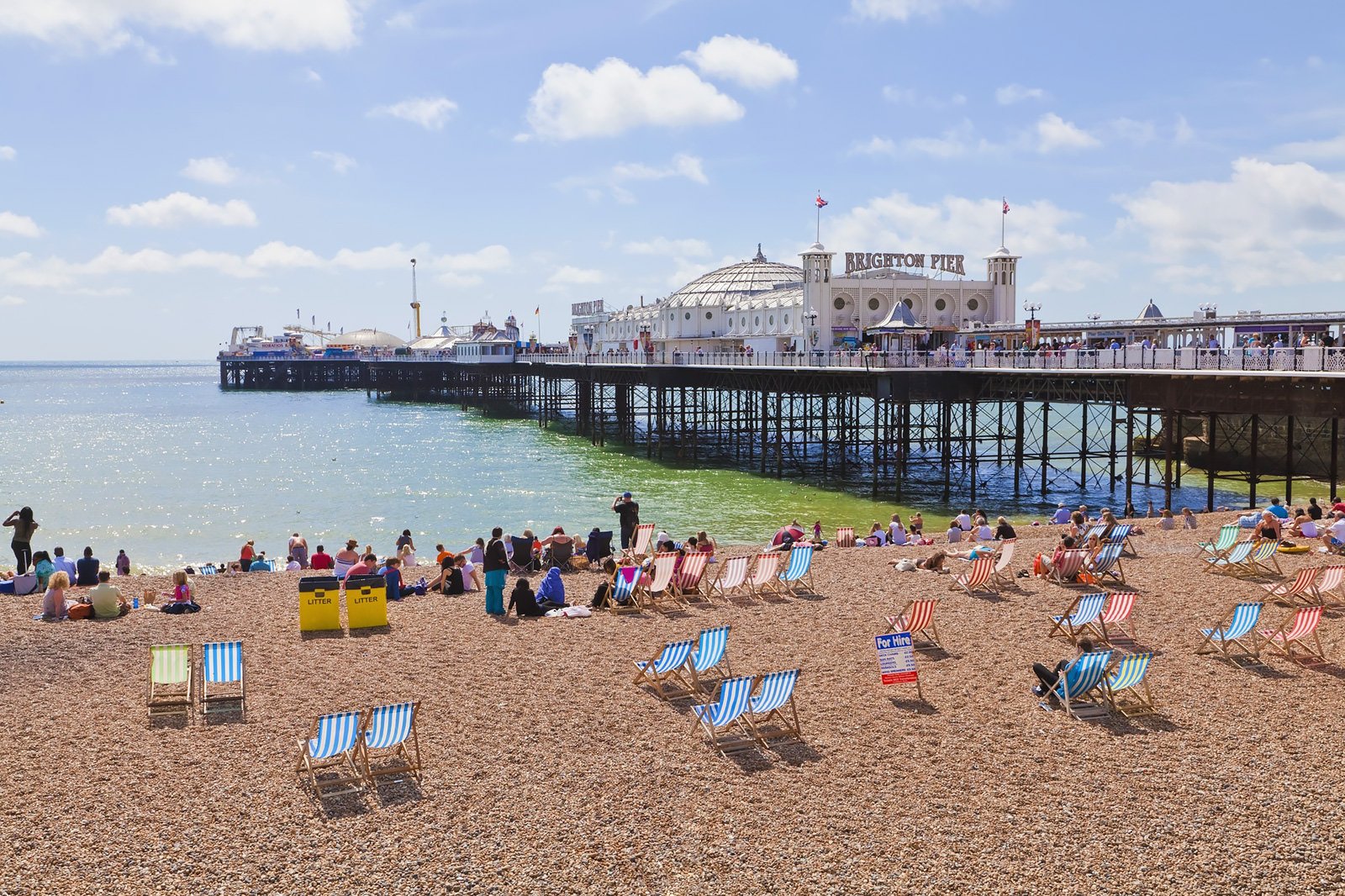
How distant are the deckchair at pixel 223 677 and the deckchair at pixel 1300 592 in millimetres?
9988

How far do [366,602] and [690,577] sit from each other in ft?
11.6

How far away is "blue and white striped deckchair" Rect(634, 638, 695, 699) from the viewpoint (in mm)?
9641

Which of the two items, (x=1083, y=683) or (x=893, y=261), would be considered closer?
(x=1083, y=683)

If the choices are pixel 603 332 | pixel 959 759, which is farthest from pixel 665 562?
pixel 603 332

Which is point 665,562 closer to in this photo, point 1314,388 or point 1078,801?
point 1078,801

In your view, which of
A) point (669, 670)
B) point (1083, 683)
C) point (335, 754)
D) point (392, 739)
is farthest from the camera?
point (669, 670)

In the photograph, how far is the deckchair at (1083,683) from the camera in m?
9.16

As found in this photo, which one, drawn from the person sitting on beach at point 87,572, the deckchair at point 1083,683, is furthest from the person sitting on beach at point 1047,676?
the person sitting on beach at point 87,572

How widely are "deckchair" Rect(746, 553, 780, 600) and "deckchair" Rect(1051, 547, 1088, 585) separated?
331 cm

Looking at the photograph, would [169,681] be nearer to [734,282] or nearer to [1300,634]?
[1300,634]

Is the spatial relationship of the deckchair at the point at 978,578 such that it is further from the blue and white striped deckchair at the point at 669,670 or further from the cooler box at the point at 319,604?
the cooler box at the point at 319,604

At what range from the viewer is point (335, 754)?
7.88m

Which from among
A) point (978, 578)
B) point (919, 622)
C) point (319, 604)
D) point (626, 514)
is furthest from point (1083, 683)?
point (626, 514)

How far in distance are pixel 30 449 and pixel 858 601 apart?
52.3 m
